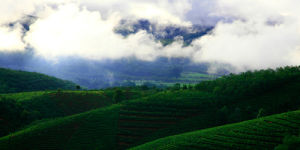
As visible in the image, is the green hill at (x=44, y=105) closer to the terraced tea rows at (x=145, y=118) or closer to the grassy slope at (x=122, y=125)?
the grassy slope at (x=122, y=125)

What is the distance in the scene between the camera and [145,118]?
10119 centimetres

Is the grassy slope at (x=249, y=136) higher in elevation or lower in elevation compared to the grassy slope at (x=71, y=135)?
higher

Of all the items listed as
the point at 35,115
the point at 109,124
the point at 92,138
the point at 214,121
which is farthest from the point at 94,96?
the point at 214,121

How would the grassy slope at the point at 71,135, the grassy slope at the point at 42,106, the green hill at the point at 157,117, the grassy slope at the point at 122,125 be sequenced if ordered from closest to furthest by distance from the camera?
1. the grassy slope at the point at 71,135
2. the grassy slope at the point at 122,125
3. the green hill at the point at 157,117
4. the grassy slope at the point at 42,106

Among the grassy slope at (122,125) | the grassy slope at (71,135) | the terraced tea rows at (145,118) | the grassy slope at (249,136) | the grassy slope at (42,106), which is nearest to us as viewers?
the grassy slope at (249,136)

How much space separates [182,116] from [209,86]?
176 ft

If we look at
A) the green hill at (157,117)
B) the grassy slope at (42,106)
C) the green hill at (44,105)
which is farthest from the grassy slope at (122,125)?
the green hill at (44,105)

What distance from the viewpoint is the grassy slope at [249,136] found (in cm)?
4838

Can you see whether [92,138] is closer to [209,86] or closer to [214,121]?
[214,121]

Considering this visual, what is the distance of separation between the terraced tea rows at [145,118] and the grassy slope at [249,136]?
95.2ft

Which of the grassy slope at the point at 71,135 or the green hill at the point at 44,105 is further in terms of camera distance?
the green hill at the point at 44,105

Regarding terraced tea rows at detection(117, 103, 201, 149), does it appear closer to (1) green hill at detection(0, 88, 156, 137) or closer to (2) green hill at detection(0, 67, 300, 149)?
(2) green hill at detection(0, 67, 300, 149)

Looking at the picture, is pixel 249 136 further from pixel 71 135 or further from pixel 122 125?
pixel 71 135

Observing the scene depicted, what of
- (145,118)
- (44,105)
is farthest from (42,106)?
(145,118)
